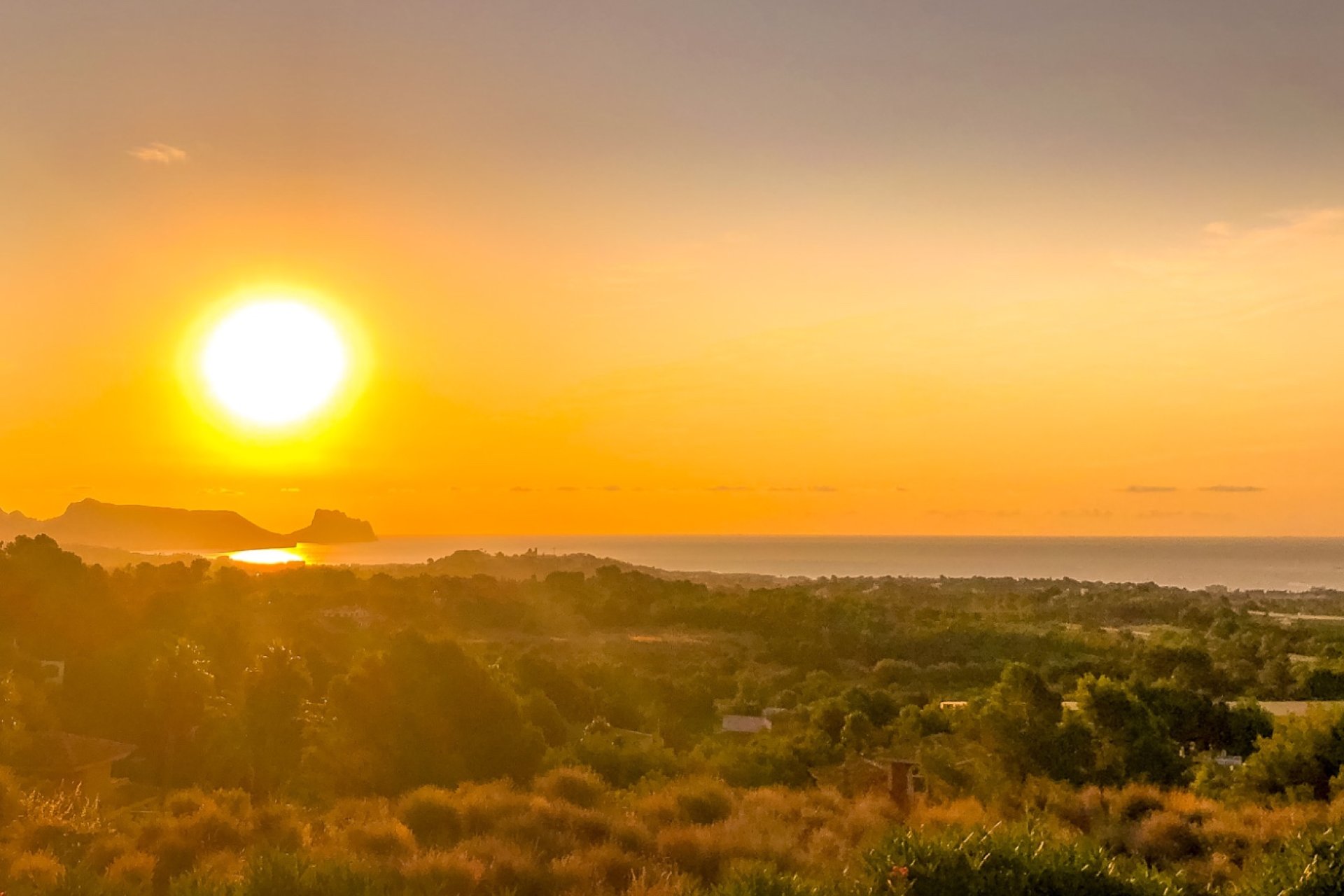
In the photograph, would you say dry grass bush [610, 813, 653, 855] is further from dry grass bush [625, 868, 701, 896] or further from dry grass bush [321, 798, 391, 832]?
dry grass bush [321, 798, 391, 832]

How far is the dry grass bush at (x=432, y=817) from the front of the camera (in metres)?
11.6

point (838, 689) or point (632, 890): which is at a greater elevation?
point (632, 890)

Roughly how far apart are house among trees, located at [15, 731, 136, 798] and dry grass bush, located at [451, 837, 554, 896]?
38.7 feet

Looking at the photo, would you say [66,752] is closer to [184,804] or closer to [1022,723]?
[184,804]

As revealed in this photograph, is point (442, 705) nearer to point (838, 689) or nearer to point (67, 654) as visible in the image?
point (67, 654)

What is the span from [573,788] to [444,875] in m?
5.56

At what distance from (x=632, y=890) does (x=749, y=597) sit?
67.6 m

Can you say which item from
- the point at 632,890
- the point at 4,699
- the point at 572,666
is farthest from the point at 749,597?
the point at 632,890

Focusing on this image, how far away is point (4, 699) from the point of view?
74.5 feet

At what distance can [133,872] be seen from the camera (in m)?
9.77

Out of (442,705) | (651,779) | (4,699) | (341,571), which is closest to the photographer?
(651,779)

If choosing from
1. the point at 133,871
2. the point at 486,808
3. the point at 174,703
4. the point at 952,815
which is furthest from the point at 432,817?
the point at 174,703

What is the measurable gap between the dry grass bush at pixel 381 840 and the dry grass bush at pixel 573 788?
132 inches

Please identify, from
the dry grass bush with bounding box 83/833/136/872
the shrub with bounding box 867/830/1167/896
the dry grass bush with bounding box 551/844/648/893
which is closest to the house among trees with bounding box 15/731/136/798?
the dry grass bush with bounding box 83/833/136/872
